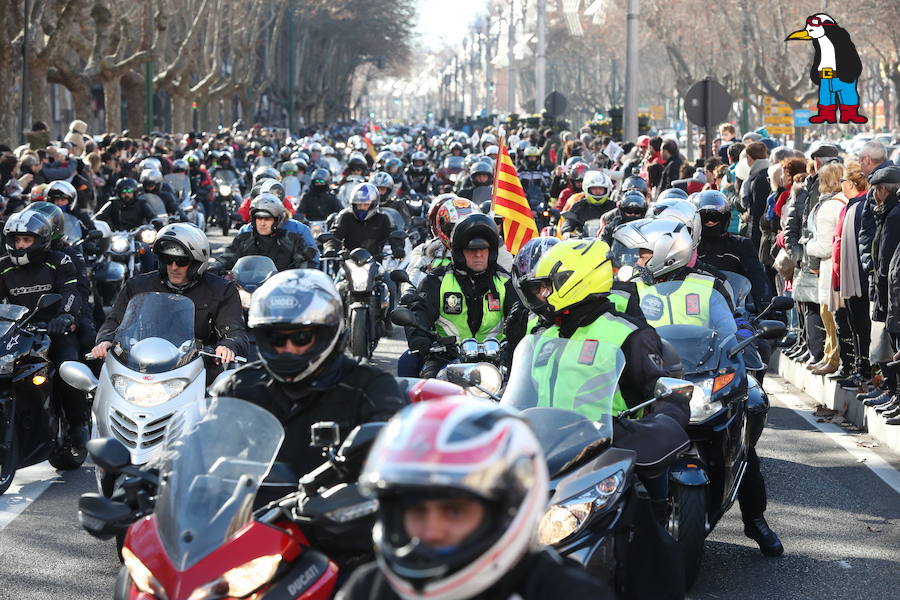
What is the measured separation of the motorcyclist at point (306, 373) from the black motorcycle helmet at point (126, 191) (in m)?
13.8

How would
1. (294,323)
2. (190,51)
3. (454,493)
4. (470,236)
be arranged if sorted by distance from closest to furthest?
(454,493) → (294,323) → (470,236) → (190,51)

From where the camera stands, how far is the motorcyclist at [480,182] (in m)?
18.7

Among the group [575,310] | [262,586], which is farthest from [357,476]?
[575,310]

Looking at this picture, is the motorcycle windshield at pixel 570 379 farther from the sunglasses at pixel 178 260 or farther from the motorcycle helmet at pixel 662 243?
the sunglasses at pixel 178 260

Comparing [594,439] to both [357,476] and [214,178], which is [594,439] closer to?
[357,476]

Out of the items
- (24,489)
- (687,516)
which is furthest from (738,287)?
(24,489)

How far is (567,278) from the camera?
5867mm

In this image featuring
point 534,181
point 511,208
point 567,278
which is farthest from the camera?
point 534,181

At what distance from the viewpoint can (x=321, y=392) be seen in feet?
15.8

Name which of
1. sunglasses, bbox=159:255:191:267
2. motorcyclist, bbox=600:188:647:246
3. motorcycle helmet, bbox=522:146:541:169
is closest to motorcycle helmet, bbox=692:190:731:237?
motorcyclist, bbox=600:188:647:246

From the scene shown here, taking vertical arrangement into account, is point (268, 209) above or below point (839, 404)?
above

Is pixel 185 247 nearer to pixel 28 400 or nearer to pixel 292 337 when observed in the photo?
pixel 28 400

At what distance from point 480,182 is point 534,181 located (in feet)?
13.5

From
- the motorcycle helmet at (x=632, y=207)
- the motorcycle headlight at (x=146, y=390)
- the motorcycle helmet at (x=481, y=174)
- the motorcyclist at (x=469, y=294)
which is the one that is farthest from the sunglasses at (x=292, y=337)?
the motorcycle helmet at (x=481, y=174)
